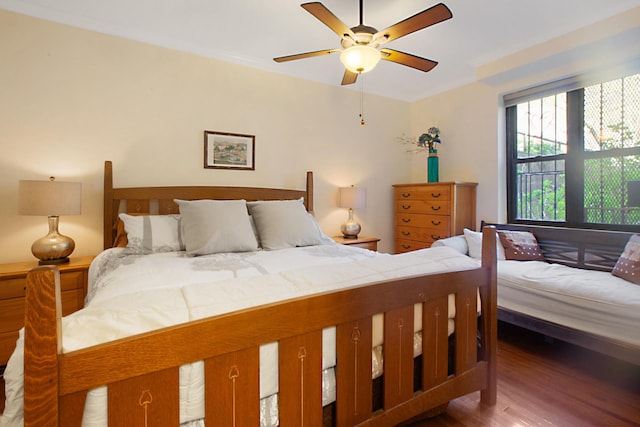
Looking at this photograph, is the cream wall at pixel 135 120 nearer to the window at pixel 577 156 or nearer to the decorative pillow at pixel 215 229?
the decorative pillow at pixel 215 229

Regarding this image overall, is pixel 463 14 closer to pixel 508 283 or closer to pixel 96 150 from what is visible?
pixel 508 283

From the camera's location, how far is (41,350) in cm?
63

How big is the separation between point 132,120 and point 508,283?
11.0 feet

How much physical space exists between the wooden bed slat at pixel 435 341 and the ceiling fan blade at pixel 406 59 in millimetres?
1540

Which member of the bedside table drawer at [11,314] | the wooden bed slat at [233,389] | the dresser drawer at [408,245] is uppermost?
the dresser drawer at [408,245]

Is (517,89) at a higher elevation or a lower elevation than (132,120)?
Result: higher

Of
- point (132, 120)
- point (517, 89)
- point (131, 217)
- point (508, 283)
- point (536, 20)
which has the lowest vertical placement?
point (508, 283)

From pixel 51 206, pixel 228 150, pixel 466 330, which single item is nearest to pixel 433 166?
pixel 228 150

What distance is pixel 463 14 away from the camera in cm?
229

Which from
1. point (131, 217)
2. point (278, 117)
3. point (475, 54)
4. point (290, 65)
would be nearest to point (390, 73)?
point (475, 54)

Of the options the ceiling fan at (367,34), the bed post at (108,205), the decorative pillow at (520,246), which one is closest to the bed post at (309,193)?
the ceiling fan at (367,34)

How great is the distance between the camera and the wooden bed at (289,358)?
65 centimetres

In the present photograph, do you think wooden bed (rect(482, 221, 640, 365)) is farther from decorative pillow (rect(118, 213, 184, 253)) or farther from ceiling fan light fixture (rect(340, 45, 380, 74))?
decorative pillow (rect(118, 213, 184, 253))

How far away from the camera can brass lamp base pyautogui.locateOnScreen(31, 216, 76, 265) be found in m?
2.10
